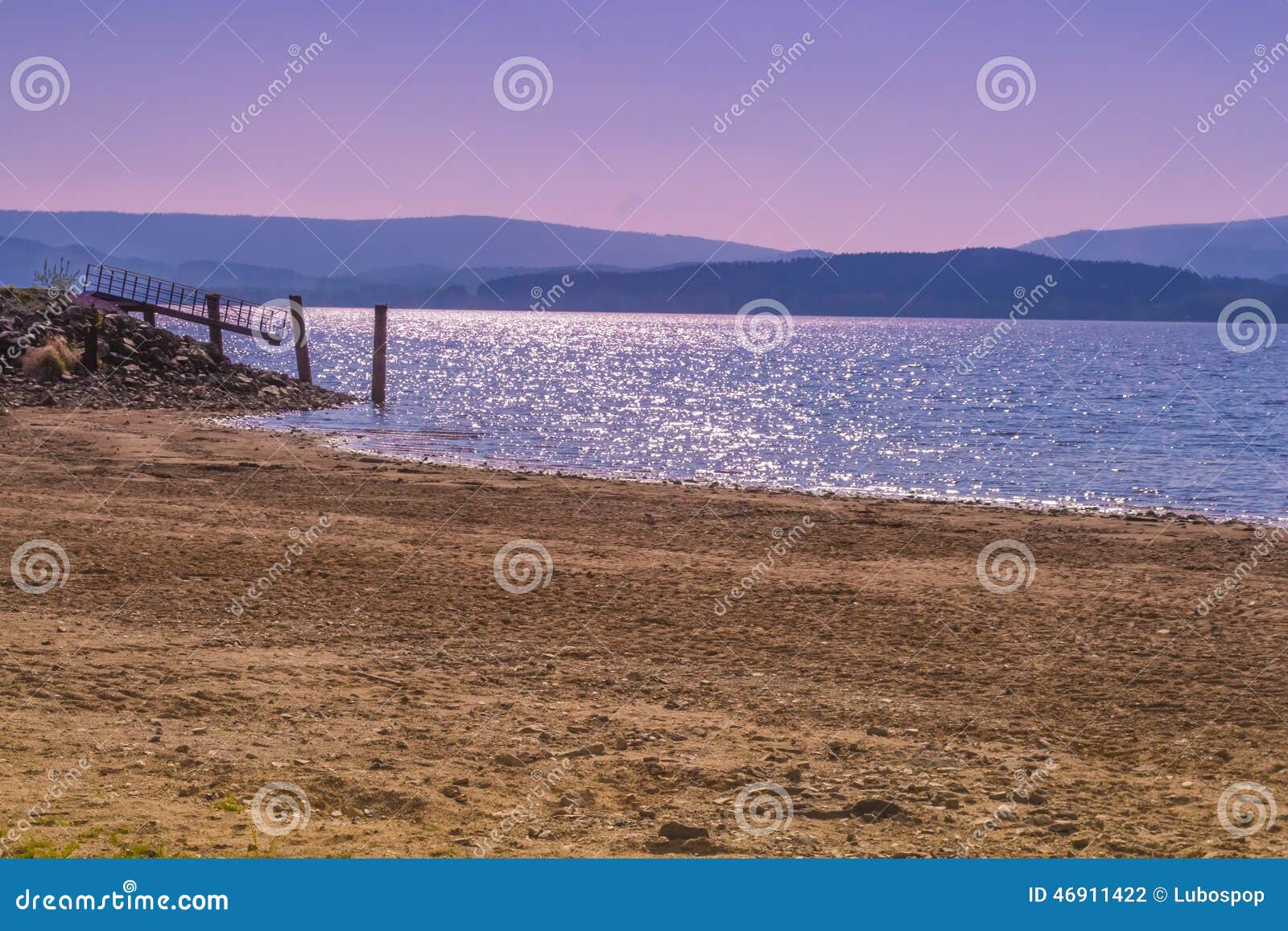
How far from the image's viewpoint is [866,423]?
46.6 meters

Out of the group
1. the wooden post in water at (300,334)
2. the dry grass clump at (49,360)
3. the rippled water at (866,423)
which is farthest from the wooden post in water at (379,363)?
the dry grass clump at (49,360)

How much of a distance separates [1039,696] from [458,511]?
36.8 ft

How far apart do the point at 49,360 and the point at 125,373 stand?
2238mm

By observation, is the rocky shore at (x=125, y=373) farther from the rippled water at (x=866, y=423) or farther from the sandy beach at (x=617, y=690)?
the sandy beach at (x=617, y=690)

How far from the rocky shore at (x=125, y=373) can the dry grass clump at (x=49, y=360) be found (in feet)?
0.46

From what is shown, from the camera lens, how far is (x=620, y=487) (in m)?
23.1

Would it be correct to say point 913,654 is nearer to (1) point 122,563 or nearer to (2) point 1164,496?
(1) point 122,563

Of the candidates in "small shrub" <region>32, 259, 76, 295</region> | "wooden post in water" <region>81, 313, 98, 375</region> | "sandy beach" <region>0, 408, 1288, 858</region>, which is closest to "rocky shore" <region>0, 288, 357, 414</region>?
"wooden post in water" <region>81, 313, 98, 375</region>

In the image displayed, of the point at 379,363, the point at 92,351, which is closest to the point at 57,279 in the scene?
the point at 92,351

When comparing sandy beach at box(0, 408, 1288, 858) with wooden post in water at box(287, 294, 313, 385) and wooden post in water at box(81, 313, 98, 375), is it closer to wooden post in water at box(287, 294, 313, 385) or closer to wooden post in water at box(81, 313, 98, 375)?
wooden post in water at box(81, 313, 98, 375)

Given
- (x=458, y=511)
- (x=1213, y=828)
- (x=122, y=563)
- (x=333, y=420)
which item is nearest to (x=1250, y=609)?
(x=1213, y=828)

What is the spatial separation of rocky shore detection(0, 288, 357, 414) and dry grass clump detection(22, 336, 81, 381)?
139mm

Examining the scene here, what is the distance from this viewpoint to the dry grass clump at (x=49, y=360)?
34.8m

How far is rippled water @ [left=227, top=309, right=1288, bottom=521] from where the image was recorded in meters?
29.0
